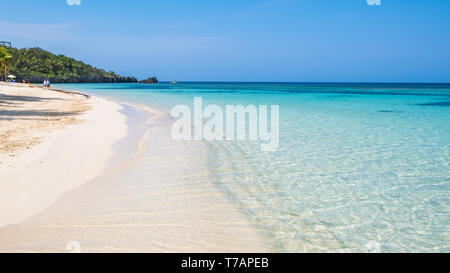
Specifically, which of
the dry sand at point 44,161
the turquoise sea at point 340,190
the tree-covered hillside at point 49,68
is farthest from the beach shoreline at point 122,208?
the tree-covered hillside at point 49,68

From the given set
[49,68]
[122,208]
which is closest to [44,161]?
[122,208]

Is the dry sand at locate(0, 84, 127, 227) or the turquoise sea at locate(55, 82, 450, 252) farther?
the dry sand at locate(0, 84, 127, 227)

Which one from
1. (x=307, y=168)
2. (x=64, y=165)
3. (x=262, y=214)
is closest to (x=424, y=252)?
(x=262, y=214)

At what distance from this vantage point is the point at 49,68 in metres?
118

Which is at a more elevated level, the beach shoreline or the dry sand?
the dry sand

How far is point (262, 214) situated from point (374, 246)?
141 cm

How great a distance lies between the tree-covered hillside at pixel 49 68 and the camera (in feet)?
342

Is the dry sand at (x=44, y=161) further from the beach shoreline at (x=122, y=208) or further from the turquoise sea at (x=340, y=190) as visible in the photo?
the turquoise sea at (x=340, y=190)

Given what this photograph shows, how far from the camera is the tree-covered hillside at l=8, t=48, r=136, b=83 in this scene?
104213 millimetres

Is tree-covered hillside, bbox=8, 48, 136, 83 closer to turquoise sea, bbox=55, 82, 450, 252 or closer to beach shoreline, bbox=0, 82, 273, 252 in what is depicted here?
beach shoreline, bbox=0, 82, 273, 252

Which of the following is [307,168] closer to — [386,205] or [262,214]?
[386,205]

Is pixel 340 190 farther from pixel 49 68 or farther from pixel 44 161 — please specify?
pixel 49 68

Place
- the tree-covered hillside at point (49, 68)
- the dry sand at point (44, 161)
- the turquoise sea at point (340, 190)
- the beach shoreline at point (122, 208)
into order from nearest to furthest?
the beach shoreline at point (122, 208) < the turquoise sea at point (340, 190) < the dry sand at point (44, 161) < the tree-covered hillside at point (49, 68)

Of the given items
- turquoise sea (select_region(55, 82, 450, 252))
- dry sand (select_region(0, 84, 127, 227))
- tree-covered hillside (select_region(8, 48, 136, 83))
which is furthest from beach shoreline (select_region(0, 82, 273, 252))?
tree-covered hillside (select_region(8, 48, 136, 83))
